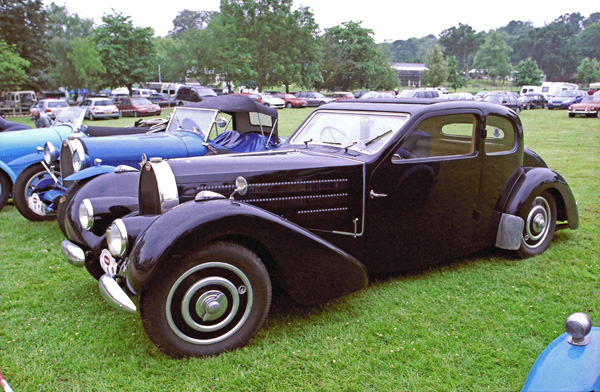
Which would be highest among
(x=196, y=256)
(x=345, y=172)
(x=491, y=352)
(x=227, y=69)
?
(x=227, y=69)

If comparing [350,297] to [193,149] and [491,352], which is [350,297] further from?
[193,149]

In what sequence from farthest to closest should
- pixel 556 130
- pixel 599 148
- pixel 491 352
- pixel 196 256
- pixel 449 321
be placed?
pixel 556 130, pixel 599 148, pixel 449 321, pixel 491 352, pixel 196 256

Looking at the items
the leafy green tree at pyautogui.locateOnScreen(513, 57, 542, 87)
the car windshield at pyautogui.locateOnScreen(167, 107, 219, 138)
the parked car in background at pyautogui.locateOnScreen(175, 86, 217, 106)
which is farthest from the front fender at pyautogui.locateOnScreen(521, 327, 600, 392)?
the leafy green tree at pyautogui.locateOnScreen(513, 57, 542, 87)

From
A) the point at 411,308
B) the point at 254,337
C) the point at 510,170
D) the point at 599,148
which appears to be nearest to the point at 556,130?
the point at 599,148

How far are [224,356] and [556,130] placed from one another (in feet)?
62.9

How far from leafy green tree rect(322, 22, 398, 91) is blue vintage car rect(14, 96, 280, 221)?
52024 mm

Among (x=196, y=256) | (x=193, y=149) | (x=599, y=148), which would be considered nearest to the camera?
(x=196, y=256)

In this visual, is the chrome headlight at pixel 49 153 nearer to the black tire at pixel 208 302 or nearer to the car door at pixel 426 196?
the black tire at pixel 208 302

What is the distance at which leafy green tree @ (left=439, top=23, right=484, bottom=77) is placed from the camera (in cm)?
11774

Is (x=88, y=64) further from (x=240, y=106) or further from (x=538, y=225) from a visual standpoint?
(x=538, y=225)

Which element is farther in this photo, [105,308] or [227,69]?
[227,69]

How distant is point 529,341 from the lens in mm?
3346

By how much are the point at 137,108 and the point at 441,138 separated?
27735 mm

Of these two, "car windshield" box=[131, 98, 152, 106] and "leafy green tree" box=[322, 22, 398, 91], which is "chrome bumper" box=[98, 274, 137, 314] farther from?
"leafy green tree" box=[322, 22, 398, 91]
